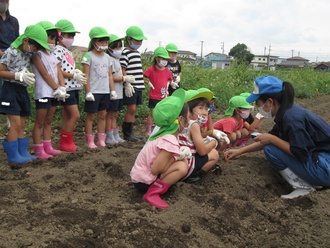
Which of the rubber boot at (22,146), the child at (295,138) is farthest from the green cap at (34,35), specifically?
the child at (295,138)

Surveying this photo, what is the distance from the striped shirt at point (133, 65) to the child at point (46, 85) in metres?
1.15

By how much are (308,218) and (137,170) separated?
1361 millimetres

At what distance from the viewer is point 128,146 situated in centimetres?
488

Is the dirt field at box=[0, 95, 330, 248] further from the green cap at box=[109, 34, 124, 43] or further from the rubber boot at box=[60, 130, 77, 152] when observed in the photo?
the green cap at box=[109, 34, 124, 43]

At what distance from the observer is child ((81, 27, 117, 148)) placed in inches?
185

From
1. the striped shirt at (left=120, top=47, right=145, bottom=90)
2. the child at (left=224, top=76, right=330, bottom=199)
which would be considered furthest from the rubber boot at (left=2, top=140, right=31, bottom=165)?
the child at (left=224, top=76, right=330, bottom=199)

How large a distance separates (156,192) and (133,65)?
2.78 metres

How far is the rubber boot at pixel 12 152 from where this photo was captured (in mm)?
3961

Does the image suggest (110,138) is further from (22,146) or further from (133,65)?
(22,146)

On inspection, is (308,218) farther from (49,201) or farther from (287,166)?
(49,201)

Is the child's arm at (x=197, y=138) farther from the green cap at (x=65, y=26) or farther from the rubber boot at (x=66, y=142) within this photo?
the green cap at (x=65, y=26)

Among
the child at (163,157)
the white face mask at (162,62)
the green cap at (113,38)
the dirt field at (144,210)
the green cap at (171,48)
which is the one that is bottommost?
the dirt field at (144,210)

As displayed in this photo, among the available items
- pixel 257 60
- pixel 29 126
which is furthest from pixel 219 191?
pixel 257 60

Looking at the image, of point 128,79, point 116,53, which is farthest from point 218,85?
point 116,53
